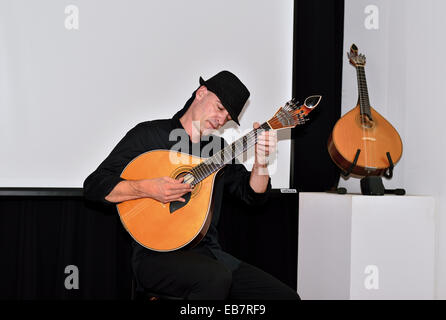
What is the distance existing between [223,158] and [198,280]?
1.66 ft

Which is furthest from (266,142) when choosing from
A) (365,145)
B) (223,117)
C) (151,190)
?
(365,145)

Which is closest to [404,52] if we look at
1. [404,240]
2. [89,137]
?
[404,240]

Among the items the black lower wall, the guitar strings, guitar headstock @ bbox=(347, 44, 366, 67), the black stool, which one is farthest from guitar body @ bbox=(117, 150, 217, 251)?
guitar headstock @ bbox=(347, 44, 366, 67)

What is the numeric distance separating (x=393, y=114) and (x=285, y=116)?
999 millimetres

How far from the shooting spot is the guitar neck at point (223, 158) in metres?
1.79

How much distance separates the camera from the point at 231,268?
1800mm

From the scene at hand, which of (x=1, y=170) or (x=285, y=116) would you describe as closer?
(x=285, y=116)

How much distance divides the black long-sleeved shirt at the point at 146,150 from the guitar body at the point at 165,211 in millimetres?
50

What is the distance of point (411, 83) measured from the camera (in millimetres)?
2303

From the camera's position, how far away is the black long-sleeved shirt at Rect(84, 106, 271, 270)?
Result: 1.76 meters

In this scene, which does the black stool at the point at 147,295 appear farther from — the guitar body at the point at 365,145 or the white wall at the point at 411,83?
the white wall at the point at 411,83

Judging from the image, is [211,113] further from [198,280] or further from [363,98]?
[363,98]

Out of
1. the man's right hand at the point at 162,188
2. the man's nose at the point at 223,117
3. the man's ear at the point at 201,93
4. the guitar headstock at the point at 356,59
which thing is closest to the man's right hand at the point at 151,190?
the man's right hand at the point at 162,188
